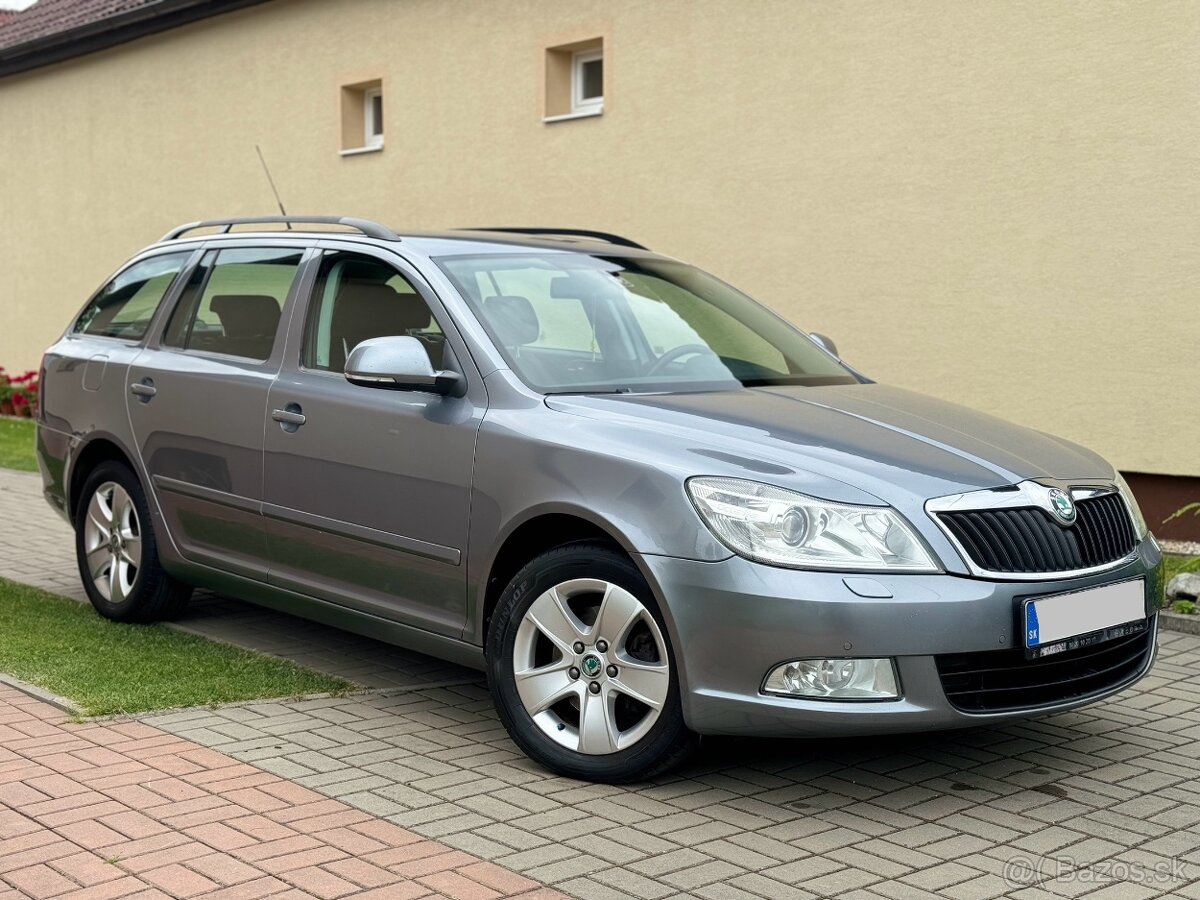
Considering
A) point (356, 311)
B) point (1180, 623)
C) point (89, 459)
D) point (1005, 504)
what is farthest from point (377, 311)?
point (1180, 623)

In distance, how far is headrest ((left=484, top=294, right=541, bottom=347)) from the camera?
499 centimetres

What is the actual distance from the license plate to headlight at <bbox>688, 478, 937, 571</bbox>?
0.39m

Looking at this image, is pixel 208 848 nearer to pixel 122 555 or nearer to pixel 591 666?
pixel 591 666

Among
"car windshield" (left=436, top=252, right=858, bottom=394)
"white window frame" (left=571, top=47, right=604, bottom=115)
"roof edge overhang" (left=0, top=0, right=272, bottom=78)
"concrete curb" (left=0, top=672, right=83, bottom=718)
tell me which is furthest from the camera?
"roof edge overhang" (left=0, top=0, right=272, bottom=78)

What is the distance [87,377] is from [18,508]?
172 inches

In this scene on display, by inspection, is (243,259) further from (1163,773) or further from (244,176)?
(244,176)

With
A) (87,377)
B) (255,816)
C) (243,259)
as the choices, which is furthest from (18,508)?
(255,816)

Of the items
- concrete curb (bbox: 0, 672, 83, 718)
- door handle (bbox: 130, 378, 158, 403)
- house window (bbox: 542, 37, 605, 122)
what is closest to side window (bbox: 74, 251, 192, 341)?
door handle (bbox: 130, 378, 158, 403)

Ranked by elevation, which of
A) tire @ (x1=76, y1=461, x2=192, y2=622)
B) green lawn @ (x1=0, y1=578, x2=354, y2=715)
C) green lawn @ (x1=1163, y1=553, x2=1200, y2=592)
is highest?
tire @ (x1=76, y1=461, x2=192, y2=622)

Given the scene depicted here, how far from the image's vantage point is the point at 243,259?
6195 millimetres

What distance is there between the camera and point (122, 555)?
6.49 meters

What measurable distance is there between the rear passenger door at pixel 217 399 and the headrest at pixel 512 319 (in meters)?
1.06

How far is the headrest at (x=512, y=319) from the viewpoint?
4.99m

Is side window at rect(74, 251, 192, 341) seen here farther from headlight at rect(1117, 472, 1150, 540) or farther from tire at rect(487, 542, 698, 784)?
headlight at rect(1117, 472, 1150, 540)
